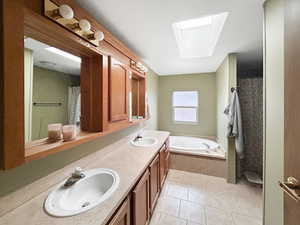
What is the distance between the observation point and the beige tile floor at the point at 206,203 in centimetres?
158

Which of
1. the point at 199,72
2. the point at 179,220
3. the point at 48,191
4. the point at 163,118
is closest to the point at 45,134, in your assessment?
the point at 48,191

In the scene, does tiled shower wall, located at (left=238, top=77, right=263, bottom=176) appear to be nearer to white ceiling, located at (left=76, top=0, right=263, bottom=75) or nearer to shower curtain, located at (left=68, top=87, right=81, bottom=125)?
white ceiling, located at (left=76, top=0, right=263, bottom=75)

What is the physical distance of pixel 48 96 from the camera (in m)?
1.05

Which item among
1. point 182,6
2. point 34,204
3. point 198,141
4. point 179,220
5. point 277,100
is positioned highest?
point 182,6

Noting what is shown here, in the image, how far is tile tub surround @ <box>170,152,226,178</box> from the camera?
2.49m

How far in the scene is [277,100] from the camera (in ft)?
3.31

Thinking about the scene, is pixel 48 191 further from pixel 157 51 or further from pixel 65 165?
pixel 157 51

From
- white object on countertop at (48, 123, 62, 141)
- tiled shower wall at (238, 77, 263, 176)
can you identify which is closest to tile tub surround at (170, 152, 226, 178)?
tiled shower wall at (238, 77, 263, 176)

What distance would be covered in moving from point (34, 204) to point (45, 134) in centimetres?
48

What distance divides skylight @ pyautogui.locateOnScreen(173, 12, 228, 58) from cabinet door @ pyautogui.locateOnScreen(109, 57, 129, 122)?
0.84 metres

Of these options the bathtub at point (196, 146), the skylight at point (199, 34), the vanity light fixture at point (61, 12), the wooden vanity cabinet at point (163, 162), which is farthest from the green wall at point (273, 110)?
the vanity light fixture at point (61, 12)

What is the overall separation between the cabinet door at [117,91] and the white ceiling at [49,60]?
13.5 inches

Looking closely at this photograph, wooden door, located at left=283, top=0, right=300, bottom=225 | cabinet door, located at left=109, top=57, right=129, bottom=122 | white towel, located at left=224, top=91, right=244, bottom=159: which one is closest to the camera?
wooden door, located at left=283, top=0, right=300, bottom=225

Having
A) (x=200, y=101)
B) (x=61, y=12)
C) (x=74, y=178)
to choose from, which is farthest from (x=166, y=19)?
(x=200, y=101)
